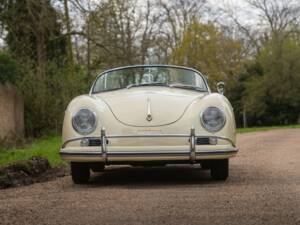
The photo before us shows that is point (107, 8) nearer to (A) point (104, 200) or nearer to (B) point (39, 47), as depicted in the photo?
(B) point (39, 47)

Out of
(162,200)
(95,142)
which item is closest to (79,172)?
(95,142)

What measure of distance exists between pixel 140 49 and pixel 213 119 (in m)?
24.3

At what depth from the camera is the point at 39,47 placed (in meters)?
24.4

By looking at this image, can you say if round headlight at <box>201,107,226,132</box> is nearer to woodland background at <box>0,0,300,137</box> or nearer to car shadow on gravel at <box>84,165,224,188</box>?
car shadow on gravel at <box>84,165,224,188</box>

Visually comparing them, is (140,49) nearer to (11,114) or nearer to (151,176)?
(11,114)

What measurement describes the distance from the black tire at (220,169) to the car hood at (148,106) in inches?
30.4

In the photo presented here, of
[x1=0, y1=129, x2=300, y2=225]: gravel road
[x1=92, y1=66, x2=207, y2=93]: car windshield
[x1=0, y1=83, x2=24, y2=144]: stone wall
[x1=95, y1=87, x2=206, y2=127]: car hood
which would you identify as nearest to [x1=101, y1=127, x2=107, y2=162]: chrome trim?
[x1=95, y1=87, x2=206, y2=127]: car hood

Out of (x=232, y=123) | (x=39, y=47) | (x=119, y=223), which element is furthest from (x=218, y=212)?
(x=39, y=47)

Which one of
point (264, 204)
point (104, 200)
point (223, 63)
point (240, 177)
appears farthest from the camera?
point (223, 63)

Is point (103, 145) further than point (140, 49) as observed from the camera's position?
No

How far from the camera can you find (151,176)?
8.38 meters

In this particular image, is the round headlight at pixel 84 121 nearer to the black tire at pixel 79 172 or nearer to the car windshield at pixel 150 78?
the black tire at pixel 79 172

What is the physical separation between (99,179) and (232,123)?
2.00 metres

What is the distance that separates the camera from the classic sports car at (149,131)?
22.6ft
